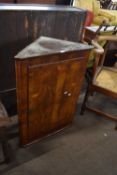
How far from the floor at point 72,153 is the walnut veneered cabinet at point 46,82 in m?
0.12

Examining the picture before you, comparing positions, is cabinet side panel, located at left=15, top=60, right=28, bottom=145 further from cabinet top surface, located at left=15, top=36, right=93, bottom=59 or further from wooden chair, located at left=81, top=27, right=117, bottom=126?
wooden chair, located at left=81, top=27, right=117, bottom=126

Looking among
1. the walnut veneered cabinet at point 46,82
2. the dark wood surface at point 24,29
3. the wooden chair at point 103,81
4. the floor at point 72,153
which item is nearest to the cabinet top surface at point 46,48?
the walnut veneered cabinet at point 46,82

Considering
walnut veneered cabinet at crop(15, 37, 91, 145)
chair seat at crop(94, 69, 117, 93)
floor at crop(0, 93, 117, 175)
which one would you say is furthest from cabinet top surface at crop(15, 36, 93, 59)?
floor at crop(0, 93, 117, 175)

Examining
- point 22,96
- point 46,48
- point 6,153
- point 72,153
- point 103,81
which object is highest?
point 46,48

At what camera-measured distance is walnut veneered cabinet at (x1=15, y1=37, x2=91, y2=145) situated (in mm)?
1070

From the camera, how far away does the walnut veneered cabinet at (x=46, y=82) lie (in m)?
1.07

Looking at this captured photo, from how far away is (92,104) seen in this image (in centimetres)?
208

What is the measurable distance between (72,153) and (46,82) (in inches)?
27.2

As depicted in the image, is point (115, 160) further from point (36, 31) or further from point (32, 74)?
point (36, 31)

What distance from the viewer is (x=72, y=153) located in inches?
59.6

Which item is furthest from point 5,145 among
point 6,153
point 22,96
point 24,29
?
point 24,29

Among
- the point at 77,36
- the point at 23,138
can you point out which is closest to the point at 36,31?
the point at 77,36

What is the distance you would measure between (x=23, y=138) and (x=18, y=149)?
0.14m

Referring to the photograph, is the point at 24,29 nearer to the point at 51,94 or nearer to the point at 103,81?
the point at 51,94
